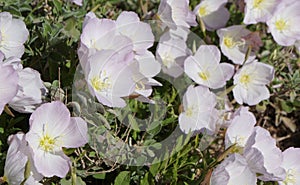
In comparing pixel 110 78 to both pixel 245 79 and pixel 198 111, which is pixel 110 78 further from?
pixel 245 79

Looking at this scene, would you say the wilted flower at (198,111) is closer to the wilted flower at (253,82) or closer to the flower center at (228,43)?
the wilted flower at (253,82)

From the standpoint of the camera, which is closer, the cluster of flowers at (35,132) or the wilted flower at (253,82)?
the cluster of flowers at (35,132)

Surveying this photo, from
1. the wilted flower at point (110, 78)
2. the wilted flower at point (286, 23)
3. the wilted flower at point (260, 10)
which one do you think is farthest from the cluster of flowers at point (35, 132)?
the wilted flower at point (286, 23)

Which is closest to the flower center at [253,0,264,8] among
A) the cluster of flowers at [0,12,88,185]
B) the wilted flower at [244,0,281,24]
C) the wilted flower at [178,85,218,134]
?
the wilted flower at [244,0,281,24]

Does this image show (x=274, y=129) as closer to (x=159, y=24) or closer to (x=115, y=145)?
(x=159, y=24)

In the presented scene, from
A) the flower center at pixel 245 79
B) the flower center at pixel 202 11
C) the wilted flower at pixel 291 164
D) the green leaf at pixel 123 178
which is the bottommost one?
the wilted flower at pixel 291 164

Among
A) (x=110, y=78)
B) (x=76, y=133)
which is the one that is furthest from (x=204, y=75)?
(x=76, y=133)
